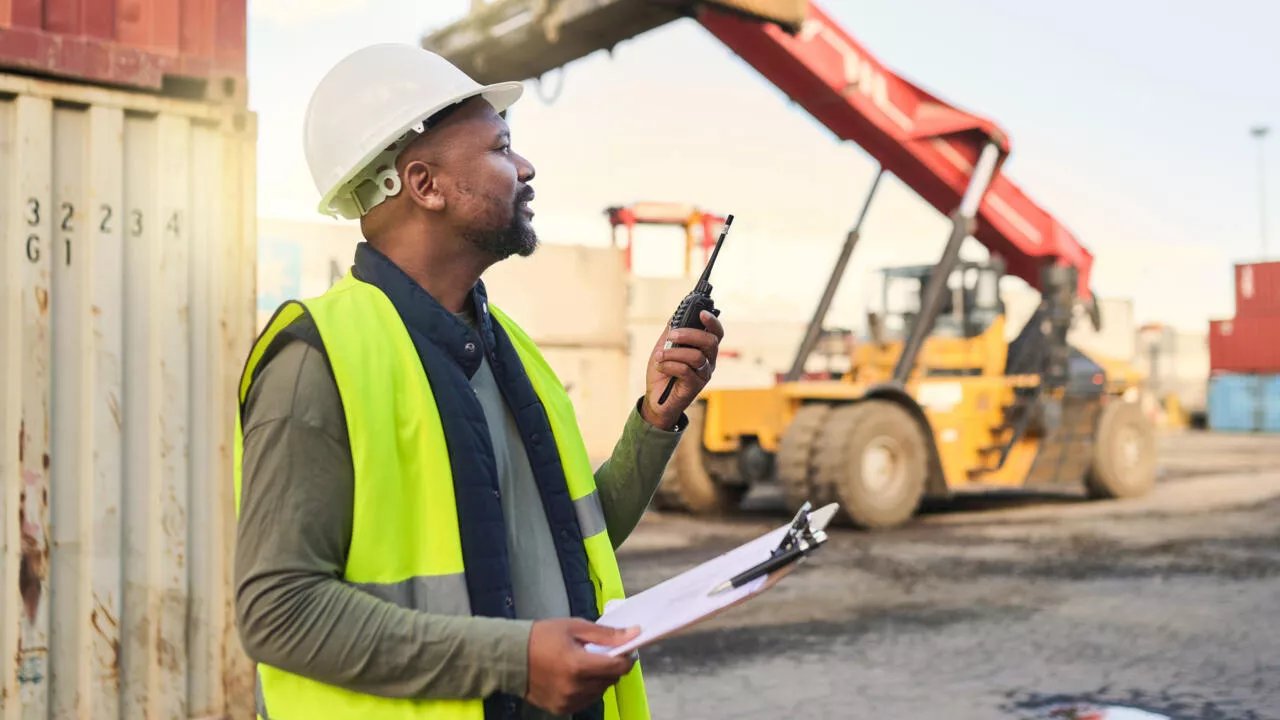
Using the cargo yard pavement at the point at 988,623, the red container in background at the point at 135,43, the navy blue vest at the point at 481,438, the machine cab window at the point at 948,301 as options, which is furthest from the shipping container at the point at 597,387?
the navy blue vest at the point at 481,438

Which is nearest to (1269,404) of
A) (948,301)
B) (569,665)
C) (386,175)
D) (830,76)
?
(948,301)

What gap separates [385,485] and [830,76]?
9604 millimetres

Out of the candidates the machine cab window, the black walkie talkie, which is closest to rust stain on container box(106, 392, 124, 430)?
the black walkie talkie

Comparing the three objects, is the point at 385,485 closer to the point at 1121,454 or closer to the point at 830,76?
the point at 830,76

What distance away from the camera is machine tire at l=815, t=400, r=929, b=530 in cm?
1018

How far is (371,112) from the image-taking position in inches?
71.1

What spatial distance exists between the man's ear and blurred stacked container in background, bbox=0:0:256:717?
242 centimetres

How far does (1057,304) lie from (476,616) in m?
11.6

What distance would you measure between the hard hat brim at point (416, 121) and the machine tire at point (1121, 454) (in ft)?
39.2

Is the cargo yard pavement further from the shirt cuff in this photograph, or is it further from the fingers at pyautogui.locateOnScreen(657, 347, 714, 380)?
the fingers at pyautogui.locateOnScreen(657, 347, 714, 380)

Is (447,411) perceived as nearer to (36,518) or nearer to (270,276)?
(36,518)

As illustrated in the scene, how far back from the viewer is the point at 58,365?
3.77m

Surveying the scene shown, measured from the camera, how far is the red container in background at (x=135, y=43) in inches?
148

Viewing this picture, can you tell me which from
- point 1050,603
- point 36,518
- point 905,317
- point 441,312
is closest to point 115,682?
point 36,518
